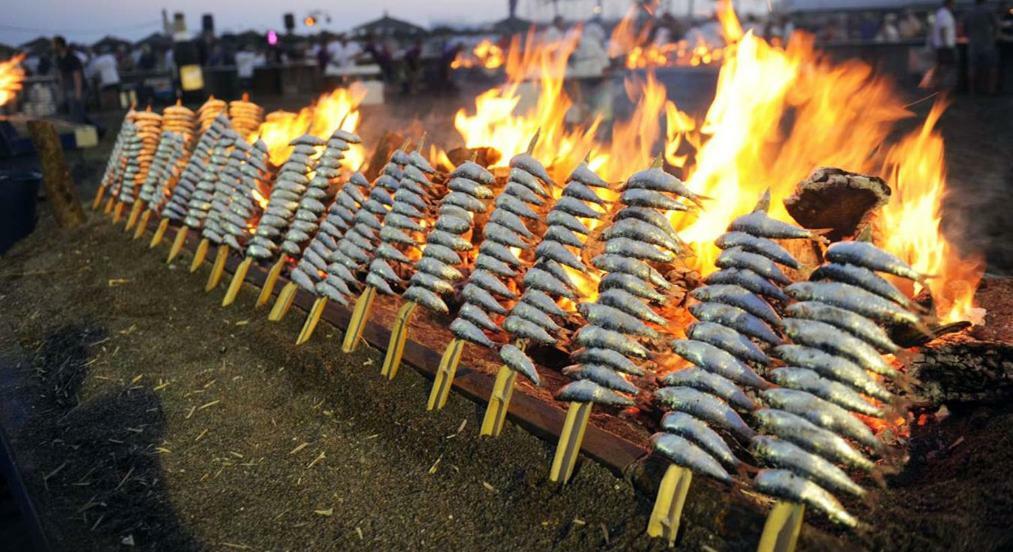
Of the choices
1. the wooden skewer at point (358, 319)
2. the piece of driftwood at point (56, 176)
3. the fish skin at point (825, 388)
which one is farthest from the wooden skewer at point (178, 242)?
the fish skin at point (825, 388)

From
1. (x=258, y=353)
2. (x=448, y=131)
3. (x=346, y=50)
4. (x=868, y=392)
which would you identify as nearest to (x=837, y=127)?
(x=868, y=392)

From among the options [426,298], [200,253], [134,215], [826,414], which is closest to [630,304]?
[826,414]

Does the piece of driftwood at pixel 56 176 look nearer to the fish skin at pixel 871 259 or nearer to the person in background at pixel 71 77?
the fish skin at pixel 871 259

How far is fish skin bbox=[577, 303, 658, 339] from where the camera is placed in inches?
143

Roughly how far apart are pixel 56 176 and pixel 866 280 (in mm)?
10505

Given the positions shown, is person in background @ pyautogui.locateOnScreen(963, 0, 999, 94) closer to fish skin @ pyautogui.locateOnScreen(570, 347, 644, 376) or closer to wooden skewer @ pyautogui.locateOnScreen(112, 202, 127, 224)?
fish skin @ pyautogui.locateOnScreen(570, 347, 644, 376)

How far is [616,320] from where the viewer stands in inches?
144

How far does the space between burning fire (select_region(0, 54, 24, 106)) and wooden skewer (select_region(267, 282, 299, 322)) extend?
17.6m

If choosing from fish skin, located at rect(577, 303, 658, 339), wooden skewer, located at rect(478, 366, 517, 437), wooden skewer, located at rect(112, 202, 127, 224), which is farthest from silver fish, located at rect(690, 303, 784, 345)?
wooden skewer, located at rect(112, 202, 127, 224)

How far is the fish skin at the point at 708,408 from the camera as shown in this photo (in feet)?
10.4

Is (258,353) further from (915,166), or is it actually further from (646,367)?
(915,166)

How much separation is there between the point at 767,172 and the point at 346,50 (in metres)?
25.7

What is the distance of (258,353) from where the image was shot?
18.4 ft

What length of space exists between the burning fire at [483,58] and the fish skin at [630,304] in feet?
86.5
